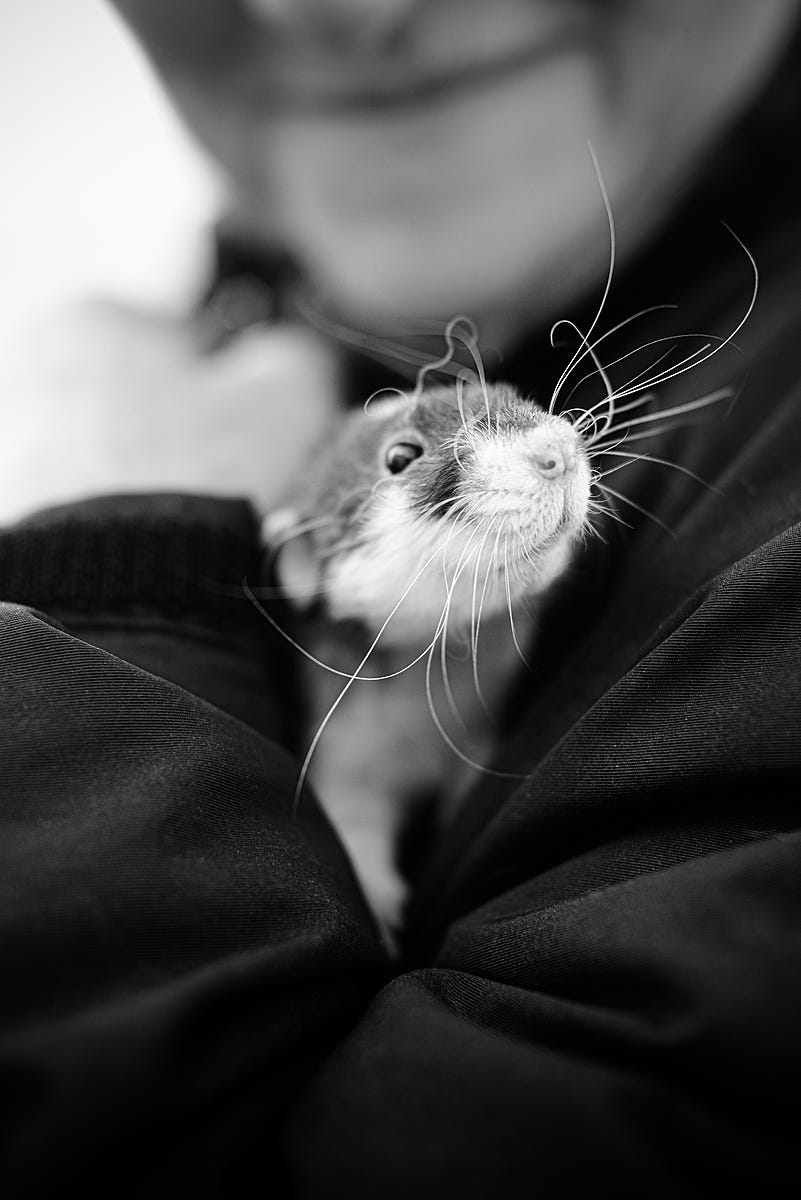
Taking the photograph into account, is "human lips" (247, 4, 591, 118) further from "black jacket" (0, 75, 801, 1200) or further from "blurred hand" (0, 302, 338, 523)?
"black jacket" (0, 75, 801, 1200)

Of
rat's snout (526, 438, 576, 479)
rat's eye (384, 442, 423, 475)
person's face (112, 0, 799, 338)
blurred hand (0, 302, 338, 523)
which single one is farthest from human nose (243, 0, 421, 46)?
rat's snout (526, 438, 576, 479)

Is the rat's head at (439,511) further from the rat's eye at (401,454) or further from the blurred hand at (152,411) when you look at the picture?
the blurred hand at (152,411)

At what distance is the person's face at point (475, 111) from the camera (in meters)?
1.17

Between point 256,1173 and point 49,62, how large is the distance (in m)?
3.01

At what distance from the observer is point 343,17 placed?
1.18m

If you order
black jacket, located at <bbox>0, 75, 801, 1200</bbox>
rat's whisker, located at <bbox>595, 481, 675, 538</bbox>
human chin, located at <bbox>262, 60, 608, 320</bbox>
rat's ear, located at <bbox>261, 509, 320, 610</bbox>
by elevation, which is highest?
human chin, located at <bbox>262, 60, 608, 320</bbox>

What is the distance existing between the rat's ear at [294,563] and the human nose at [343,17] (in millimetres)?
783

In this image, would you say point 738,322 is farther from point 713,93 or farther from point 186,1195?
point 186,1195

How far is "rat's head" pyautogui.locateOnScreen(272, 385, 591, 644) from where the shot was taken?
0.95 m

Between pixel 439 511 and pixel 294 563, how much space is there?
13.2 inches

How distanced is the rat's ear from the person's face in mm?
507

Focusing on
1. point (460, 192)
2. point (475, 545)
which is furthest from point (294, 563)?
point (460, 192)

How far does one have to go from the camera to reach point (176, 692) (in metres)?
0.75

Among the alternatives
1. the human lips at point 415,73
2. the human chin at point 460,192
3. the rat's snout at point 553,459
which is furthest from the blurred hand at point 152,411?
the rat's snout at point 553,459
